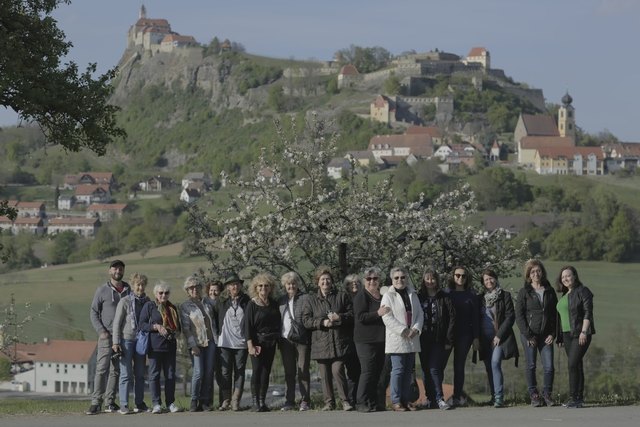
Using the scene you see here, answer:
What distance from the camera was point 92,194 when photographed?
590 feet

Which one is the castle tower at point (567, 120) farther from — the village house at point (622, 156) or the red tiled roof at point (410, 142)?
the red tiled roof at point (410, 142)

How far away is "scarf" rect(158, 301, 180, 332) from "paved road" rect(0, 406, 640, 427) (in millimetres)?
1050

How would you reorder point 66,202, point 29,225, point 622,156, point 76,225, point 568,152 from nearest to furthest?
point 29,225
point 76,225
point 568,152
point 622,156
point 66,202

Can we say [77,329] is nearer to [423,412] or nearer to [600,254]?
[600,254]

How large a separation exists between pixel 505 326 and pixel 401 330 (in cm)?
150

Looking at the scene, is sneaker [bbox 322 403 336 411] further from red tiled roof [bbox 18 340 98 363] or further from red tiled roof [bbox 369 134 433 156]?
red tiled roof [bbox 369 134 433 156]

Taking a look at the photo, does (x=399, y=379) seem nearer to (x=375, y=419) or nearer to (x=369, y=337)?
(x=369, y=337)

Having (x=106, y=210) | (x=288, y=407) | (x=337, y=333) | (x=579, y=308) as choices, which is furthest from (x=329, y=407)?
(x=106, y=210)

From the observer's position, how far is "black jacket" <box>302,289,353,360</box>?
14.7 metres

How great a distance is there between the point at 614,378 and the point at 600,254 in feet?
163

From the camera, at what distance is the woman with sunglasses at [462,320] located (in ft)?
50.2

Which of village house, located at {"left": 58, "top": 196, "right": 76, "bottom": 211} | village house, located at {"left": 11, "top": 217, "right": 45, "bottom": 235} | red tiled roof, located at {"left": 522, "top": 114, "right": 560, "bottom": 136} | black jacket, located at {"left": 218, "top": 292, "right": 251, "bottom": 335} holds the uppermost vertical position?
red tiled roof, located at {"left": 522, "top": 114, "right": 560, "bottom": 136}

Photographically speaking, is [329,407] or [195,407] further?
[195,407]

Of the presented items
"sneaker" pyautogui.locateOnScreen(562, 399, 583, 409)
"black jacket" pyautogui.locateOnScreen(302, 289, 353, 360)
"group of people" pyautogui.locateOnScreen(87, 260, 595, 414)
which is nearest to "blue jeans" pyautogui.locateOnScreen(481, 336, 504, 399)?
"group of people" pyautogui.locateOnScreen(87, 260, 595, 414)
